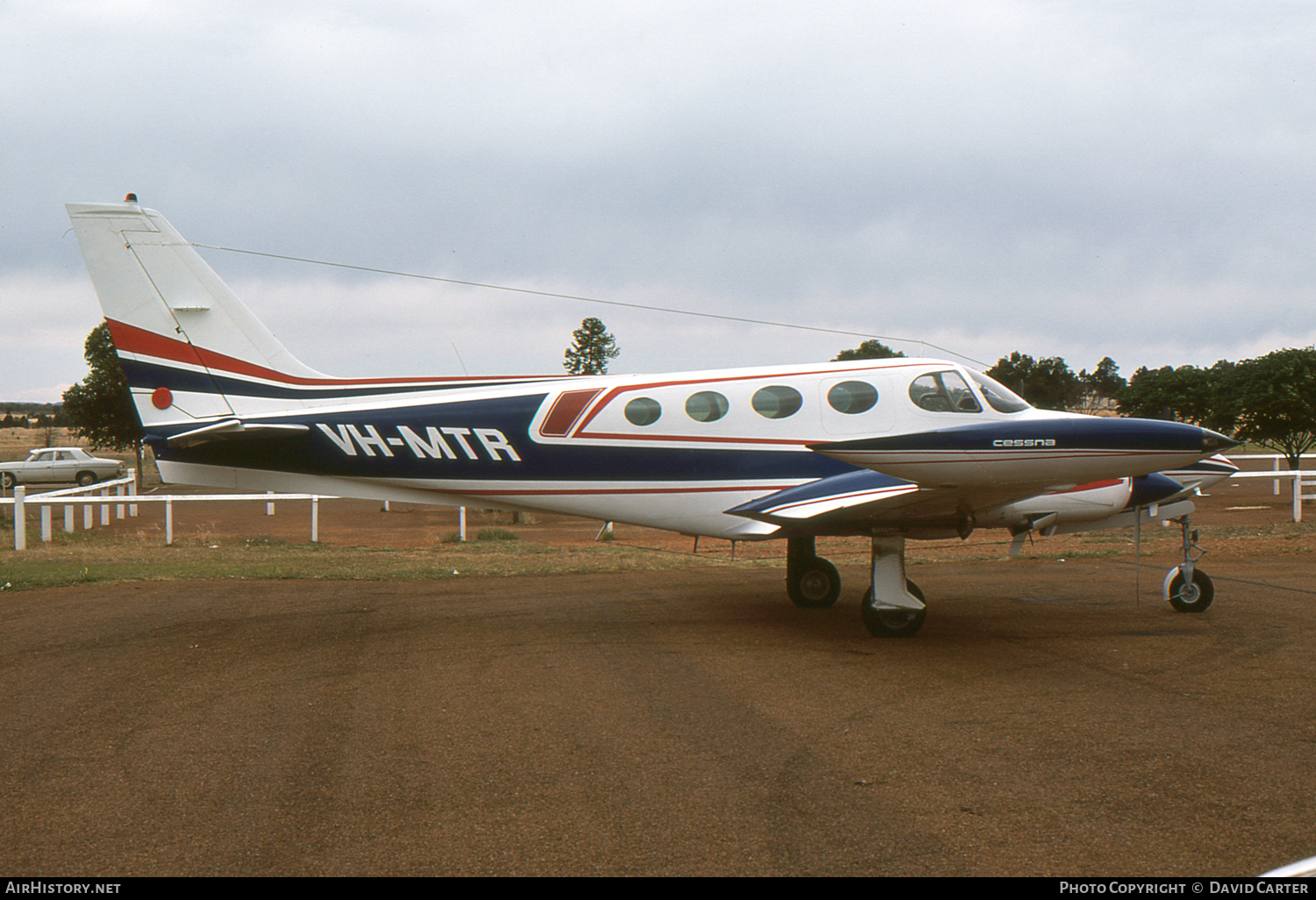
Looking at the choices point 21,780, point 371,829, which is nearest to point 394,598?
point 21,780

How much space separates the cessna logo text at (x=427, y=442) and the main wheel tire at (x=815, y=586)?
3.86 metres

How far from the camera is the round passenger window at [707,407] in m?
9.63

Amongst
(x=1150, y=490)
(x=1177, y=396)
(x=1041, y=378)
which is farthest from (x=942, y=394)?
(x=1041, y=378)

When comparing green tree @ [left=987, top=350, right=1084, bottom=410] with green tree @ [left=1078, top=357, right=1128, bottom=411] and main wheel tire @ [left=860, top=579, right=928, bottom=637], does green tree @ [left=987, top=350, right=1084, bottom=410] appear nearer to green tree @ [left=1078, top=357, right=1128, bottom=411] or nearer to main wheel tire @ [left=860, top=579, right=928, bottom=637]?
green tree @ [left=1078, top=357, right=1128, bottom=411]

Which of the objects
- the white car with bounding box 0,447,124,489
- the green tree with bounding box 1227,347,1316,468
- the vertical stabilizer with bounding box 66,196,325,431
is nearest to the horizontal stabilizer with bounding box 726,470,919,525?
the vertical stabilizer with bounding box 66,196,325,431

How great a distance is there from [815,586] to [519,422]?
4202 mm

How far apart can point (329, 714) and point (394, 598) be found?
5.48 meters

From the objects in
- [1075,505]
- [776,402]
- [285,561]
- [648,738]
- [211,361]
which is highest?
[211,361]

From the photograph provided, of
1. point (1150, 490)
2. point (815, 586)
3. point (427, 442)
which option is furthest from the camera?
point (815, 586)

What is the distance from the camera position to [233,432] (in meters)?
8.98

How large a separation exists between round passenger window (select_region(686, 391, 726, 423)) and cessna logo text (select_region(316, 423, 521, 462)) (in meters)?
1.94

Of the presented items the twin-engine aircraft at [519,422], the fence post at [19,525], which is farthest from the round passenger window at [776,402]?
the fence post at [19,525]

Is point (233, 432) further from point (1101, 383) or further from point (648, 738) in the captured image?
point (1101, 383)
